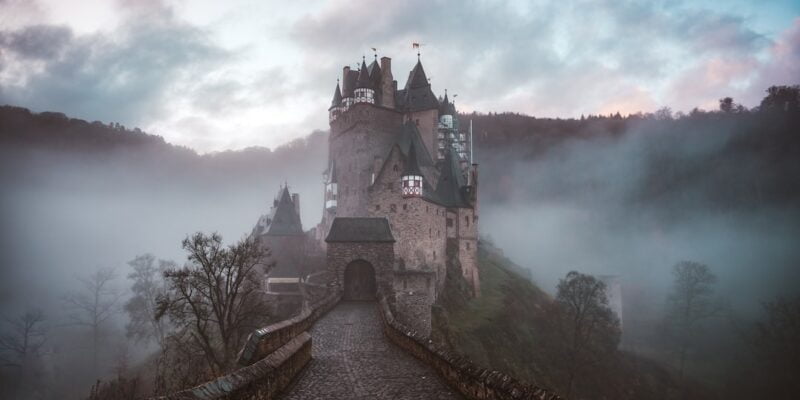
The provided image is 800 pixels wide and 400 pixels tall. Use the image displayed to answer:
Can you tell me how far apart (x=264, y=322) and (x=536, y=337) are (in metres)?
24.6

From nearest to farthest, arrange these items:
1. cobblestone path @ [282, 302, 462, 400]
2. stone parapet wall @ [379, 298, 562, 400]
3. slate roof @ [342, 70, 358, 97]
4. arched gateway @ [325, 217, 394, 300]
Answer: stone parapet wall @ [379, 298, 562, 400] → cobblestone path @ [282, 302, 462, 400] → arched gateway @ [325, 217, 394, 300] → slate roof @ [342, 70, 358, 97]

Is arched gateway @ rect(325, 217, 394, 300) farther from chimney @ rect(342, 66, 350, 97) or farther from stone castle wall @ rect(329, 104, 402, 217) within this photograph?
chimney @ rect(342, 66, 350, 97)

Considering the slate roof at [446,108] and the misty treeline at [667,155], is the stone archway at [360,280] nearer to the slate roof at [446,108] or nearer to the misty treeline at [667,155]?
the slate roof at [446,108]

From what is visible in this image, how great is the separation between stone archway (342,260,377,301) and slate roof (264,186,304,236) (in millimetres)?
22675

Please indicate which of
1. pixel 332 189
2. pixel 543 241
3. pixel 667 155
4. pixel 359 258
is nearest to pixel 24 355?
pixel 332 189

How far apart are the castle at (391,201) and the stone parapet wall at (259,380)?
16.0 m

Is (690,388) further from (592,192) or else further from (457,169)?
(592,192)

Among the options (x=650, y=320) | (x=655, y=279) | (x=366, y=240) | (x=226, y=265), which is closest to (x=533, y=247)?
(x=655, y=279)

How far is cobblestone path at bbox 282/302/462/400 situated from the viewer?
9.88 m

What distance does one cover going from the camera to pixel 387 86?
175 ft

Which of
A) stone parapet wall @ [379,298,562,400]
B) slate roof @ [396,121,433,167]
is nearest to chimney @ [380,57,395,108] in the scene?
slate roof @ [396,121,433,167]

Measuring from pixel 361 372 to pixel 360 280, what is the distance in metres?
17.9

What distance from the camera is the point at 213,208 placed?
491 feet

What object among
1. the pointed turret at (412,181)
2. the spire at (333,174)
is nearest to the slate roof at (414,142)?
the pointed turret at (412,181)
